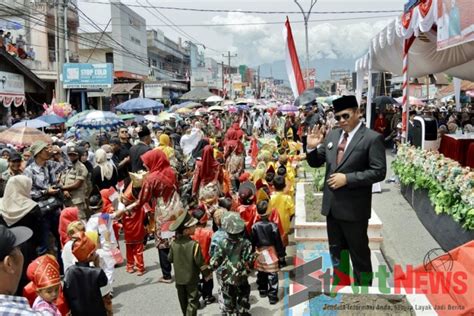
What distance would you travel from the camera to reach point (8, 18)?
28312 millimetres

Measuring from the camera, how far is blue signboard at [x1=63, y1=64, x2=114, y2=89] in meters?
21.1

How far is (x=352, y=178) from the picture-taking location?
12.5 feet

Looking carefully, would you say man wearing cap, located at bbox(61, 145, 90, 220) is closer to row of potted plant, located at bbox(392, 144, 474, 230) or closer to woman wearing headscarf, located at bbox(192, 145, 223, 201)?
woman wearing headscarf, located at bbox(192, 145, 223, 201)

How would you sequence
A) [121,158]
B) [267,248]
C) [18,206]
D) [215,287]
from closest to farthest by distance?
1. [18,206]
2. [267,248]
3. [215,287]
4. [121,158]

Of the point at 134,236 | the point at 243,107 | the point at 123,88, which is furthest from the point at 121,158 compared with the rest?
the point at 243,107

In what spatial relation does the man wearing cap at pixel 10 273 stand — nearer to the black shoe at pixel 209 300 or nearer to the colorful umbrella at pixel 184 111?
the black shoe at pixel 209 300

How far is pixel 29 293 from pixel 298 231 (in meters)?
3.62

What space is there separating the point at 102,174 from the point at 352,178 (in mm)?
5060

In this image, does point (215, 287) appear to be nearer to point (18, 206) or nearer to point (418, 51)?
point (18, 206)

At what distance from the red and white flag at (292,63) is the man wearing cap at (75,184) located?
889cm

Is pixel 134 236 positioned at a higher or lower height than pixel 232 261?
lower

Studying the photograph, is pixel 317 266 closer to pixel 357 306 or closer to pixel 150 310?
pixel 357 306

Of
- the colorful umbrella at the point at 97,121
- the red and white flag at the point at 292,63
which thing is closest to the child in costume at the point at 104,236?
the colorful umbrella at the point at 97,121

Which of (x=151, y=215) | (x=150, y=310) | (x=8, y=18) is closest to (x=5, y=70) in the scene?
(x=8, y=18)
